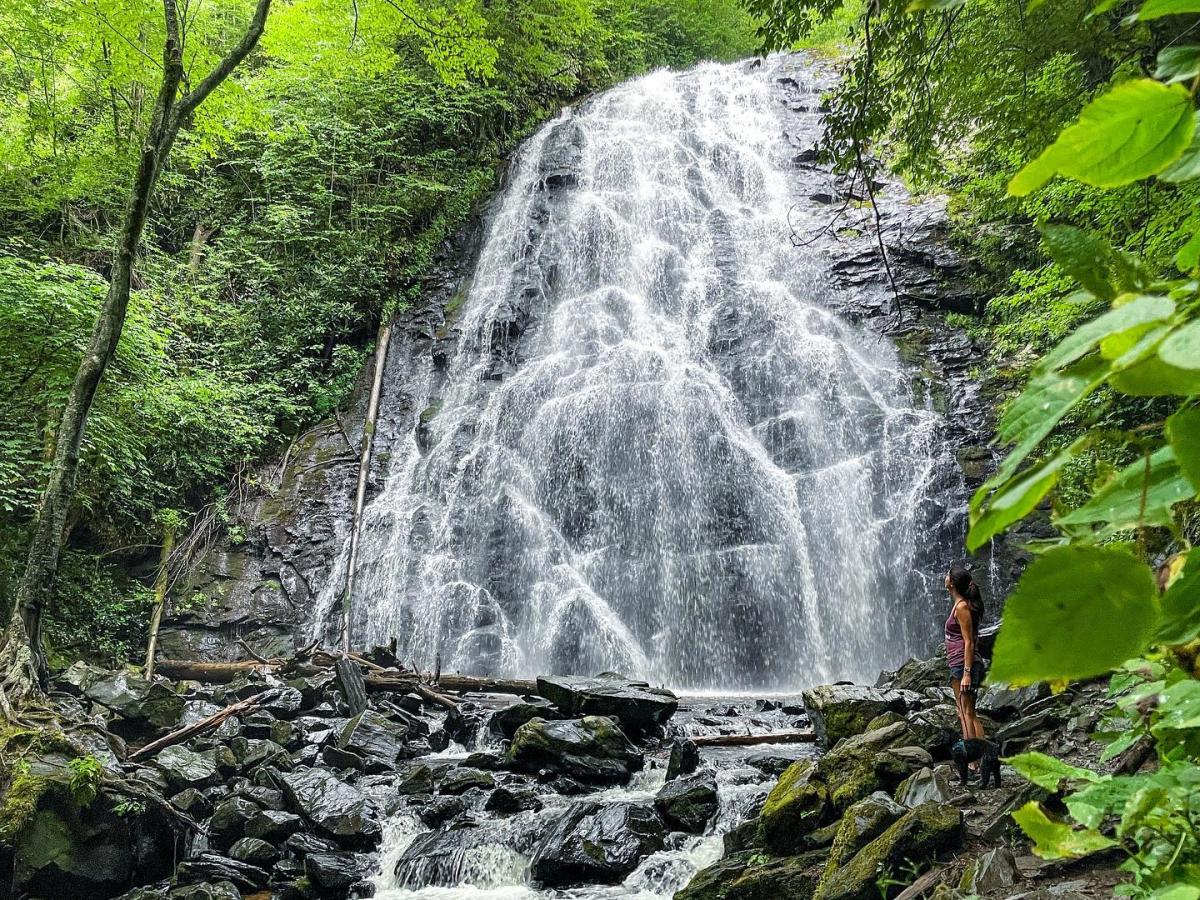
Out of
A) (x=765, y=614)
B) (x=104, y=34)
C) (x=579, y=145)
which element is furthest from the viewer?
(x=579, y=145)

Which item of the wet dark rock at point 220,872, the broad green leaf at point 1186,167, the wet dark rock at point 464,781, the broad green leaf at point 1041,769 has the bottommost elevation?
the wet dark rock at point 220,872

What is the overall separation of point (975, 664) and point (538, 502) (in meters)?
9.74

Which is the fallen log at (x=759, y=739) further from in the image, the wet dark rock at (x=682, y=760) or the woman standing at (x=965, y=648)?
the woman standing at (x=965, y=648)

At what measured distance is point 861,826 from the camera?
14.3ft

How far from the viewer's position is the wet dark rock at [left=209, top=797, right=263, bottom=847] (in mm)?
6500

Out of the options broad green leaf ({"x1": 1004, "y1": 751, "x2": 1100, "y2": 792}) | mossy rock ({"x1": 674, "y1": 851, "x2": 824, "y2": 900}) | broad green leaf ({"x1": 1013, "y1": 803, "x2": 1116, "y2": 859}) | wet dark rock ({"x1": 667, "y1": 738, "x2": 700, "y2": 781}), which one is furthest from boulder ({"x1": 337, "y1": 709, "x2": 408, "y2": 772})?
broad green leaf ({"x1": 1013, "y1": 803, "x2": 1116, "y2": 859})

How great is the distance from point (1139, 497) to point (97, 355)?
29.1 feet

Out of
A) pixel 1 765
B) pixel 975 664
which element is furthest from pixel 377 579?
pixel 975 664

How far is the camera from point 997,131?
8.81 metres

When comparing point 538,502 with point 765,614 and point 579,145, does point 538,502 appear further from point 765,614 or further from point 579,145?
point 579,145

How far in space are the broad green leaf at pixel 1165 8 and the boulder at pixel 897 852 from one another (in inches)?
170

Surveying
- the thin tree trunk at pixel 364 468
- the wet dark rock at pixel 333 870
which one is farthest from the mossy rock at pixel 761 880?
the thin tree trunk at pixel 364 468

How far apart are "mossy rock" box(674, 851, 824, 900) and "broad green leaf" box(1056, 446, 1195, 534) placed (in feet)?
15.4

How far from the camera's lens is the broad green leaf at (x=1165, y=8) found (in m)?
0.48
